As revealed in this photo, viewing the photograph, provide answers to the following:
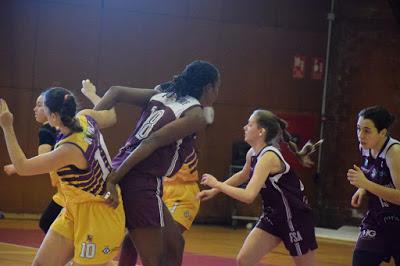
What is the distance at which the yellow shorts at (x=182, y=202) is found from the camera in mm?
5562

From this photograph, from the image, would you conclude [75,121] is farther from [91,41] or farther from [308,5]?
[308,5]

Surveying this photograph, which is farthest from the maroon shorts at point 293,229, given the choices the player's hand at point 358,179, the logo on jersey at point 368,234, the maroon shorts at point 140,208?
the maroon shorts at point 140,208

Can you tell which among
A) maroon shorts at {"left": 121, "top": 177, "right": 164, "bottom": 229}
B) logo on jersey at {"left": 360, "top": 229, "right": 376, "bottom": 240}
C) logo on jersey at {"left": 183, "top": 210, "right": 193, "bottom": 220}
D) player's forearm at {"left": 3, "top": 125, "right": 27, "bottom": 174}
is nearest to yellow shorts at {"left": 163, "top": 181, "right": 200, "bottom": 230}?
logo on jersey at {"left": 183, "top": 210, "right": 193, "bottom": 220}

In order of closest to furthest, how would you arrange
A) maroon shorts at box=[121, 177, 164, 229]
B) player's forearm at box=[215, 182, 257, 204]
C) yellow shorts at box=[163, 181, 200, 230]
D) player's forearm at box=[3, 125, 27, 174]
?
1. player's forearm at box=[3, 125, 27, 174]
2. maroon shorts at box=[121, 177, 164, 229]
3. player's forearm at box=[215, 182, 257, 204]
4. yellow shorts at box=[163, 181, 200, 230]

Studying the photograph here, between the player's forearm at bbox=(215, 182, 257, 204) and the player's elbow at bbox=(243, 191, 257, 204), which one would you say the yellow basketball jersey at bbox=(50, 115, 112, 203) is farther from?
the player's elbow at bbox=(243, 191, 257, 204)

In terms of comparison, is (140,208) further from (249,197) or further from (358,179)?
(358,179)

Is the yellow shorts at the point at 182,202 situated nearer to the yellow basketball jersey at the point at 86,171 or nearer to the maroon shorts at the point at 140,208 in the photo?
the maroon shorts at the point at 140,208

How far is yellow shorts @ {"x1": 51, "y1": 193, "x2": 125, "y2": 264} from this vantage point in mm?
3771

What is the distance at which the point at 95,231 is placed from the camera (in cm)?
377

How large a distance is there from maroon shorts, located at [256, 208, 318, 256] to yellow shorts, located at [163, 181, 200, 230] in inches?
34.9

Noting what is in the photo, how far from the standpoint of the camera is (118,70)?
1015 centimetres

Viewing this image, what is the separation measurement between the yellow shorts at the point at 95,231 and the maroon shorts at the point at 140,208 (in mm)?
51

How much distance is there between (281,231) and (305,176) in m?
6.32

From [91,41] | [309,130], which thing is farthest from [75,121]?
[309,130]
